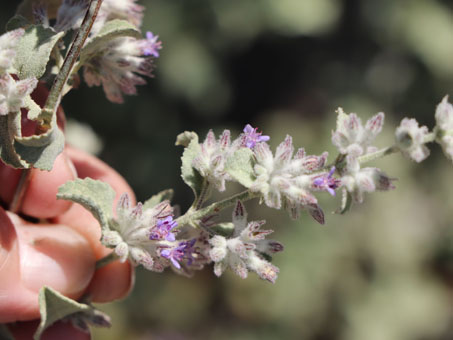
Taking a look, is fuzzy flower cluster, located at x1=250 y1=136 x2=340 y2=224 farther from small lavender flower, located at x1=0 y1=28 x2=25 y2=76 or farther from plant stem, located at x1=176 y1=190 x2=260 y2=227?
small lavender flower, located at x1=0 y1=28 x2=25 y2=76

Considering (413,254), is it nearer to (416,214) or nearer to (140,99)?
(416,214)

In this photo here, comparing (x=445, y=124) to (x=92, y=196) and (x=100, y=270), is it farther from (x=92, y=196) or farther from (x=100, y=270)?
(x=100, y=270)

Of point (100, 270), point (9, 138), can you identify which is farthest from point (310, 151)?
point (9, 138)

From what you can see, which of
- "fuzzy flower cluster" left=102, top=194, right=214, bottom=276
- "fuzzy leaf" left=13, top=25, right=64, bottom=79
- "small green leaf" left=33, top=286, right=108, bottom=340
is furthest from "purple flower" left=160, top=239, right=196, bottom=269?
"fuzzy leaf" left=13, top=25, right=64, bottom=79

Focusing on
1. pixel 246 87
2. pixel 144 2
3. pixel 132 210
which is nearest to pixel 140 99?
pixel 144 2

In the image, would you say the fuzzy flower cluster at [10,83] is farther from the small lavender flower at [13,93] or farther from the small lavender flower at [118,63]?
the small lavender flower at [118,63]

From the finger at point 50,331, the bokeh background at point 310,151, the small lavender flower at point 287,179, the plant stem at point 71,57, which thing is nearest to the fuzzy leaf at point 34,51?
the plant stem at point 71,57
